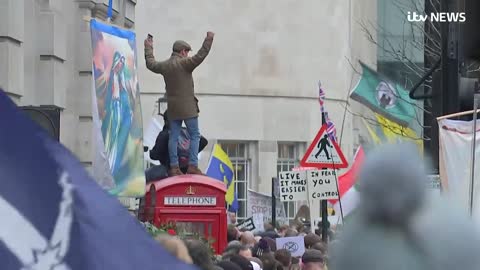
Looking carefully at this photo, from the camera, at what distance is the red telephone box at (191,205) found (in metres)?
13.5

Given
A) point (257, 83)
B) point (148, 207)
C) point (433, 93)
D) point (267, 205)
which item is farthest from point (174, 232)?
point (257, 83)

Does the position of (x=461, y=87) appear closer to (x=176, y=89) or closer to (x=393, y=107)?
(x=176, y=89)

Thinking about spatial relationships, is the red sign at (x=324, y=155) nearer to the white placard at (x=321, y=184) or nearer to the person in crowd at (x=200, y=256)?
the white placard at (x=321, y=184)

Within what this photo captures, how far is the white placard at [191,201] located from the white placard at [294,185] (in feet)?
18.1

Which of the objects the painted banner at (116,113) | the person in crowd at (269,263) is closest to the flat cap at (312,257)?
the person in crowd at (269,263)

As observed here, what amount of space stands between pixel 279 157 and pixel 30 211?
33.8m

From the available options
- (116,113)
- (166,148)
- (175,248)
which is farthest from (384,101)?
(175,248)

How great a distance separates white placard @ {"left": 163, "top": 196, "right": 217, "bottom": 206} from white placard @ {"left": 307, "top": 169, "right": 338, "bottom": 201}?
17.0 feet

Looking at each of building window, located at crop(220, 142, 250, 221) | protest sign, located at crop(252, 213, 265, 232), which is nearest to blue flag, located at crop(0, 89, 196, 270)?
protest sign, located at crop(252, 213, 265, 232)

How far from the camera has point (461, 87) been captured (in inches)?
478

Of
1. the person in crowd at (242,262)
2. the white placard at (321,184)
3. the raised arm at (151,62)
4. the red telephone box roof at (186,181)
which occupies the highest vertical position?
the raised arm at (151,62)

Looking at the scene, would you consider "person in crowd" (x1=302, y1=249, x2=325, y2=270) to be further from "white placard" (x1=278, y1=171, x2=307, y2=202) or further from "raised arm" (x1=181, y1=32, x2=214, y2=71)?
"white placard" (x1=278, y1=171, x2=307, y2=202)

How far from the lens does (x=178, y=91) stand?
1382cm

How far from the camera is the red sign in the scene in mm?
19438
